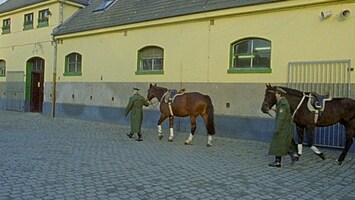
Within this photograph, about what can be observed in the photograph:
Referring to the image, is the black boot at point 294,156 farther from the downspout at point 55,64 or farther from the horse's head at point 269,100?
the downspout at point 55,64

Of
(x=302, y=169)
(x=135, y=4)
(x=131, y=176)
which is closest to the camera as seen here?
(x=131, y=176)

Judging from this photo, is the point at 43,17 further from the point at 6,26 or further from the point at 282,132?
the point at 282,132

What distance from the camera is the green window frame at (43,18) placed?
61.1ft

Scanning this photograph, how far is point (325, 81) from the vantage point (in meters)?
9.65

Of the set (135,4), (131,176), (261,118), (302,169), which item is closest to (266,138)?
(261,118)

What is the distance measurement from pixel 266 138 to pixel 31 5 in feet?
52.2

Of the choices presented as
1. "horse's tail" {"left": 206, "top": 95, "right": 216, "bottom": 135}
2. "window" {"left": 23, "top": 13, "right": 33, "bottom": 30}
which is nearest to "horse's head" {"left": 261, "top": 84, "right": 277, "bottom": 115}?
"horse's tail" {"left": 206, "top": 95, "right": 216, "bottom": 135}

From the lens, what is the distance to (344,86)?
9.32 m

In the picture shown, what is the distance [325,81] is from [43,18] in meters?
15.9

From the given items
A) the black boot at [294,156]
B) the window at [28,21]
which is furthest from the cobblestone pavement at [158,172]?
the window at [28,21]

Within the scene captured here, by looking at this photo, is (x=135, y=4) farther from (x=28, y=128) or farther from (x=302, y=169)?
(x=302, y=169)

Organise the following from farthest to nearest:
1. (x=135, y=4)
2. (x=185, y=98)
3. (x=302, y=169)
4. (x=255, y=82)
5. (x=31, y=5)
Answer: (x=31, y=5), (x=135, y=4), (x=255, y=82), (x=185, y=98), (x=302, y=169)

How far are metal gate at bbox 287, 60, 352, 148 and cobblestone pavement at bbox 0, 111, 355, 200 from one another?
0.47 m

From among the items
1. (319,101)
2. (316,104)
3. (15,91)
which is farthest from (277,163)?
(15,91)
